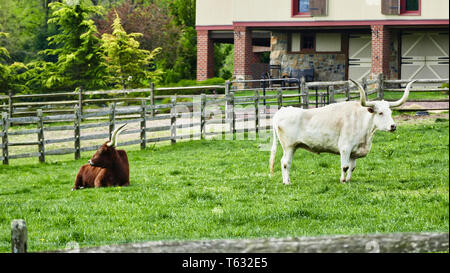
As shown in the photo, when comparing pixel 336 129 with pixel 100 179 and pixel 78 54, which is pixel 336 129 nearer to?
pixel 100 179

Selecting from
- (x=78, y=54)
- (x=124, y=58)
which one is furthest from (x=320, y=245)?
(x=78, y=54)

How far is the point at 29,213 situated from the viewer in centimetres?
1129

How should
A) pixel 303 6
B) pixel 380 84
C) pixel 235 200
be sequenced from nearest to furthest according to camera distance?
pixel 235 200, pixel 380 84, pixel 303 6

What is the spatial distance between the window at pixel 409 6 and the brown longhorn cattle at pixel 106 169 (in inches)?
953

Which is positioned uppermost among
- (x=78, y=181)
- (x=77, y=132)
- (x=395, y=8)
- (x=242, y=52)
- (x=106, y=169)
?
(x=395, y=8)

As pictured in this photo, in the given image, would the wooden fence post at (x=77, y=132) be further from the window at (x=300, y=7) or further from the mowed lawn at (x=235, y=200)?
the window at (x=300, y=7)

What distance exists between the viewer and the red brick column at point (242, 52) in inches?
1476

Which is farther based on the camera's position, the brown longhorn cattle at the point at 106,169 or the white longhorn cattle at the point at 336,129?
the brown longhorn cattle at the point at 106,169

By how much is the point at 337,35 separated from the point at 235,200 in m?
27.6

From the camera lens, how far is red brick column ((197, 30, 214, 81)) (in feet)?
129

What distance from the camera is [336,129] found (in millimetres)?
12688

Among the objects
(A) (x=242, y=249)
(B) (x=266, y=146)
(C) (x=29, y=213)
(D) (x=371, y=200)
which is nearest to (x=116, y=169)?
(C) (x=29, y=213)

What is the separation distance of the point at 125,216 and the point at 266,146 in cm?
958

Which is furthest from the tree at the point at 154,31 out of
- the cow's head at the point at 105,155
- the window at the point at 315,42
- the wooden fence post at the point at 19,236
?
the wooden fence post at the point at 19,236
